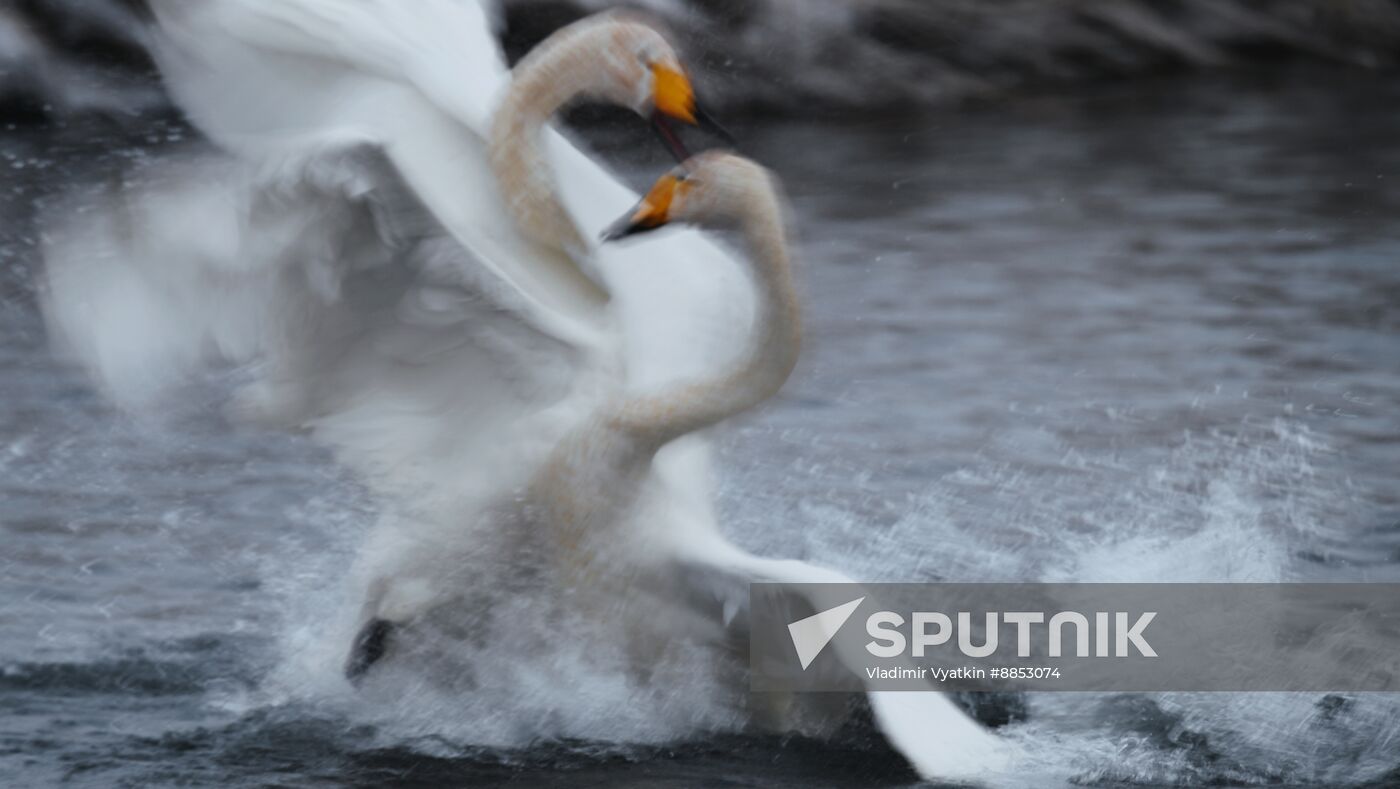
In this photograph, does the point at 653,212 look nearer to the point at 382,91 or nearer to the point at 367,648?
the point at 382,91

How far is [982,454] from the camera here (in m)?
6.04

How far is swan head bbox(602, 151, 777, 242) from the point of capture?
4316 millimetres

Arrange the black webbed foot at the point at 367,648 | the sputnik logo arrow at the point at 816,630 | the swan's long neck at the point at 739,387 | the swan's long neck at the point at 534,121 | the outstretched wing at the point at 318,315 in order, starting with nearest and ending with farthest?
the sputnik logo arrow at the point at 816,630 → the outstretched wing at the point at 318,315 → the swan's long neck at the point at 739,387 → the swan's long neck at the point at 534,121 → the black webbed foot at the point at 367,648

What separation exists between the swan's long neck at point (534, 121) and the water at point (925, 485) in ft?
3.83

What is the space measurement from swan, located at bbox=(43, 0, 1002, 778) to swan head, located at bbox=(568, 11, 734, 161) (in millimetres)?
220

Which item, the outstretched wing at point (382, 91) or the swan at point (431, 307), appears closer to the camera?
the swan at point (431, 307)

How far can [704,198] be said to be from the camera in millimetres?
4324

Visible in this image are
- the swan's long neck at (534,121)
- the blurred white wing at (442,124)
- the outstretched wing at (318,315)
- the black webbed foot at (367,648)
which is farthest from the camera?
the black webbed foot at (367,648)

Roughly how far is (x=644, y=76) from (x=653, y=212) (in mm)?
445

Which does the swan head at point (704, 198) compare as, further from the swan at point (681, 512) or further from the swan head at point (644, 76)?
the swan head at point (644, 76)

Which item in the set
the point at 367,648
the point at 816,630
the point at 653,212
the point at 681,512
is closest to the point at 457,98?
the point at 653,212

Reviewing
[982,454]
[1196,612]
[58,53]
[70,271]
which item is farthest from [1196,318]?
[58,53]

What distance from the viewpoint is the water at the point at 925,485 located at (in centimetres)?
470

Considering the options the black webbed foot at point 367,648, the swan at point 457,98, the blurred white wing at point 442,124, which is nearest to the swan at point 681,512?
the blurred white wing at point 442,124
